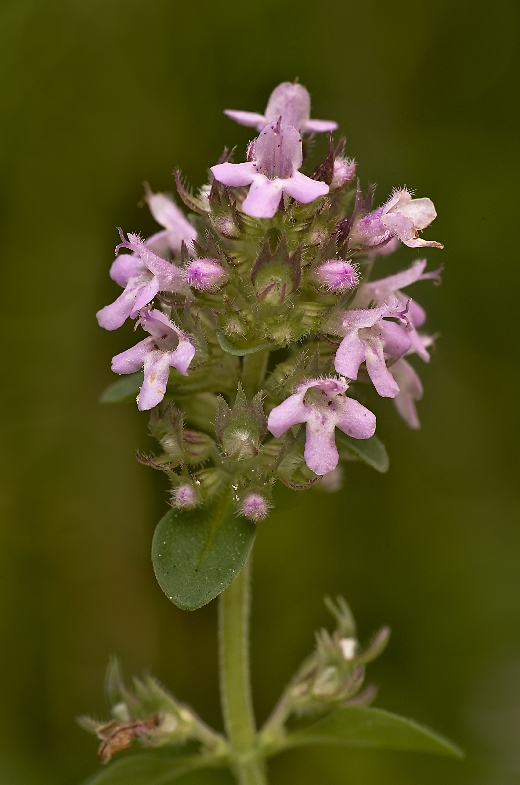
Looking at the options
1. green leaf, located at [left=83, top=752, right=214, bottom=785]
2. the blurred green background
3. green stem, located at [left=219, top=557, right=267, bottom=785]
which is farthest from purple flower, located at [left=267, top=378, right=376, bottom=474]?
the blurred green background

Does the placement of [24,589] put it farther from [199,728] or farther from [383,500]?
[383,500]

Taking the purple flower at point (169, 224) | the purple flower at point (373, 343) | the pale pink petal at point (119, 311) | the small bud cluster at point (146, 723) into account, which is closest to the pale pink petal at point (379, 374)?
the purple flower at point (373, 343)

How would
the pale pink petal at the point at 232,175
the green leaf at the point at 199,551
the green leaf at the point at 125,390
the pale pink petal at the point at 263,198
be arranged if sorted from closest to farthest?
the pale pink petal at the point at 263,198 < the pale pink petal at the point at 232,175 < the green leaf at the point at 199,551 < the green leaf at the point at 125,390

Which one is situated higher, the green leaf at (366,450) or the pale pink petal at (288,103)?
the pale pink petal at (288,103)

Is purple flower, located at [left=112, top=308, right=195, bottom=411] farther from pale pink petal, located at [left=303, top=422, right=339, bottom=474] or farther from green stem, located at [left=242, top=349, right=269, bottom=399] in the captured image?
pale pink petal, located at [left=303, top=422, right=339, bottom=474]

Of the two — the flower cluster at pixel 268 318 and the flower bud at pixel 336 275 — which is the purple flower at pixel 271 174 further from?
the flower bud at pixel 336 275

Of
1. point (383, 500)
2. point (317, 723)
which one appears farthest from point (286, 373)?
point (383, 500)

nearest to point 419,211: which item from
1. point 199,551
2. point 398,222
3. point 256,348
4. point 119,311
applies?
point 398,222
